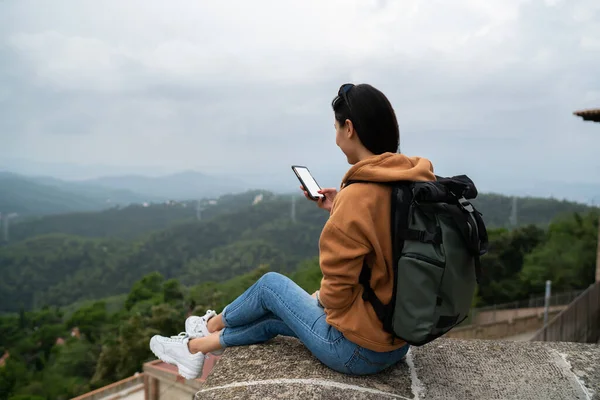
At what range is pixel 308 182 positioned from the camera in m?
2.85

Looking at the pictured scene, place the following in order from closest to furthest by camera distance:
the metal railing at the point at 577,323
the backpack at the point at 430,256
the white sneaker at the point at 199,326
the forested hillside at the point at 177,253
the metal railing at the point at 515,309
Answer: the backpack at the point at 430,256 → the white sneaker at the point at 199,326 → the metal railing at the point at 577,323 → the metal railing at the point at 515,309 → the forested hillside at the point at 177,253

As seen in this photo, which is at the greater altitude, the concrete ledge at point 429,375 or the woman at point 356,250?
the woman at point 356,250

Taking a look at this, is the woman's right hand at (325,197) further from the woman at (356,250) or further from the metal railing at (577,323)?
the metal railing at (577,323)

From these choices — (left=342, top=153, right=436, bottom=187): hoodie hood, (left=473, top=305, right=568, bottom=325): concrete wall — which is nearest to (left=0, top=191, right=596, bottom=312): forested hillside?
(left=473, top=305, right=568, bottom=325): concrete wall

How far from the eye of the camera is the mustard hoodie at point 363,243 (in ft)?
6.73

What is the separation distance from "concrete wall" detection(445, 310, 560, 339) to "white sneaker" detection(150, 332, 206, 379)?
1499cm

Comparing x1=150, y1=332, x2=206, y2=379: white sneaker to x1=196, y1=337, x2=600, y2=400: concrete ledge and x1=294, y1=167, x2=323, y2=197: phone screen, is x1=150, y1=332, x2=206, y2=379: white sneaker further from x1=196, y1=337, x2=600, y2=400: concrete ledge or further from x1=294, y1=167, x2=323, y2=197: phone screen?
x1=294, y1=167, x2=323, y2=197: phone screen

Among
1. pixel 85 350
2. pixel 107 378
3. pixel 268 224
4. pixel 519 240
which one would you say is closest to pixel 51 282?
pixel 268 224

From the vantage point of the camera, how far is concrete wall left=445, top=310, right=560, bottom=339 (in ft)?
56.1

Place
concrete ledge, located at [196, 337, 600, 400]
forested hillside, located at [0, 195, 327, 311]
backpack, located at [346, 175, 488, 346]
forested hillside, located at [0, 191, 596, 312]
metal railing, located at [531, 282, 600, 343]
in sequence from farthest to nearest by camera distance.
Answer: forested hillside, located at [0, 195, 327, 311], forested hillside, located at [0, 191, 596, 312], metal railing, located at [531, 282, 600, 343], concrete ledge, located at [196, 337, 600, 400], backpack, located at [346, 175, 488, 346]

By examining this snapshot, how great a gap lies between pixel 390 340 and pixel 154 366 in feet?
41.1

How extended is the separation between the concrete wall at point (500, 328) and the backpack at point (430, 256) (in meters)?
15.5

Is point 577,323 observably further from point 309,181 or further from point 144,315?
point 144,315

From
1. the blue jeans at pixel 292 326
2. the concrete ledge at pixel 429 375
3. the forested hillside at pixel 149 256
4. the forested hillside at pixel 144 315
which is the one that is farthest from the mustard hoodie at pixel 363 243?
the forested hillside at pixel 149 256
